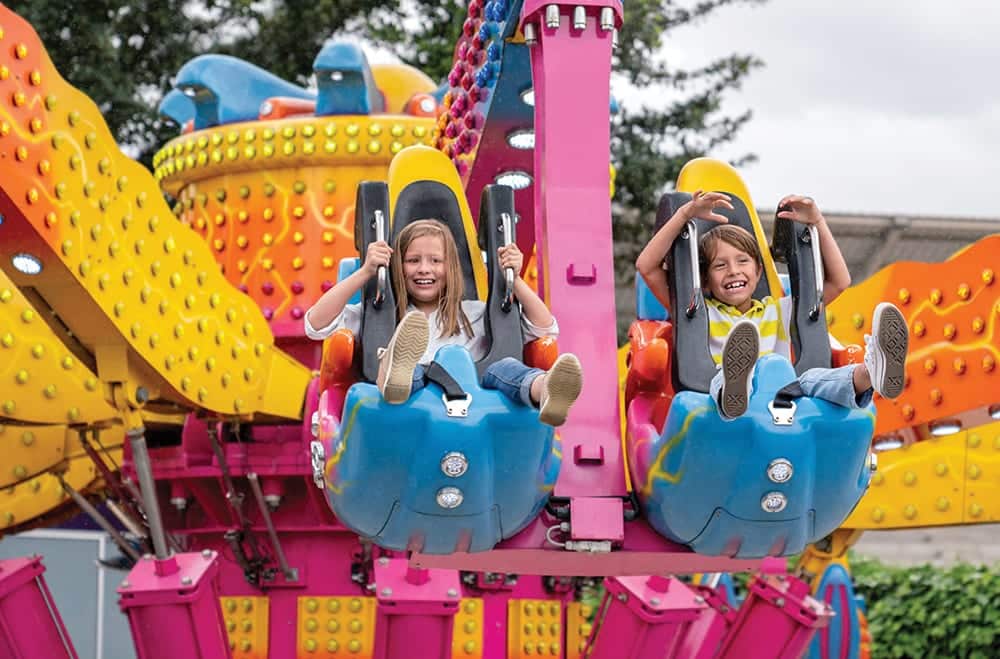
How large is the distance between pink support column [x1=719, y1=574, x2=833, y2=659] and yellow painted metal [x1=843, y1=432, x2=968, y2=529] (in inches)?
24.3

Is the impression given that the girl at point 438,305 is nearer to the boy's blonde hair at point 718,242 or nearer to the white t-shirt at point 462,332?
the white t-shirt at point 462,332

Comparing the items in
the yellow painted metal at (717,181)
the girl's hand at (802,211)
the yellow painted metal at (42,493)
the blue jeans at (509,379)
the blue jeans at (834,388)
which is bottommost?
the yellow painted metal at (42,493)

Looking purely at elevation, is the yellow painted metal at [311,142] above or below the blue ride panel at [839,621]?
above

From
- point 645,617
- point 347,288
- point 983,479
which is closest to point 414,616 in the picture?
point 645,617

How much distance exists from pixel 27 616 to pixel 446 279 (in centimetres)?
299

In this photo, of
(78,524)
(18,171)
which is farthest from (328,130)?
(78,524)

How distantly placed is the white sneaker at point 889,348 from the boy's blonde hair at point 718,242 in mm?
901

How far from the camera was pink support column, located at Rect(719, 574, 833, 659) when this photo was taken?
256 inches

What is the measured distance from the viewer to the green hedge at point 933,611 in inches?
409

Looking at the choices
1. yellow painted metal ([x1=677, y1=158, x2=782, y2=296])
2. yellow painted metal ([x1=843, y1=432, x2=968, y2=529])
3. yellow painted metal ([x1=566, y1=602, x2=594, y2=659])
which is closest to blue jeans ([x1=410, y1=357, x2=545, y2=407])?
yellow painted metal ([x1=677, y1=158, x2=782, y2=296])

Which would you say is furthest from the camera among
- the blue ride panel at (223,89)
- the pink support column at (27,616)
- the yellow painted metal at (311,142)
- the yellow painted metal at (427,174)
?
the blue ride panel at (223,89)

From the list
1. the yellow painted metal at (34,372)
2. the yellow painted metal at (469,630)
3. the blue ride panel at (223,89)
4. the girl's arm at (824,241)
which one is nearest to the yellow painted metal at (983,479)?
the yellow painted metal at (469,630)

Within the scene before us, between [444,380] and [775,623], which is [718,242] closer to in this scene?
[444,380]

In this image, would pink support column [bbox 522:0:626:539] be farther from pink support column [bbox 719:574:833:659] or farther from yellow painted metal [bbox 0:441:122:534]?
yellow painted metal [bbox 0:441:122:534]
